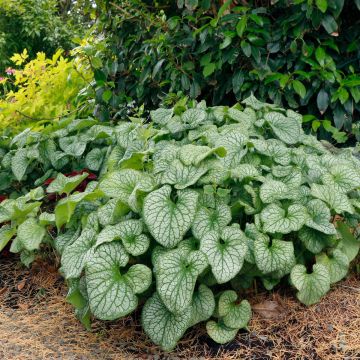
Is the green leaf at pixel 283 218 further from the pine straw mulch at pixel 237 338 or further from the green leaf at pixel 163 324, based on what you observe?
the green leaf at pixel 163 324

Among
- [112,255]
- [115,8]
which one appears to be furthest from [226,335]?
[115,8]

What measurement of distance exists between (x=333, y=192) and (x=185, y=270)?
2.64 ft

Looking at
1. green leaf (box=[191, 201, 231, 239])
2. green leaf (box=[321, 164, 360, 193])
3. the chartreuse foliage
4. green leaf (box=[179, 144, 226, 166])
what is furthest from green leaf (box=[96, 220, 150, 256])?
green leaf (box=[321, 164, 360, 193])

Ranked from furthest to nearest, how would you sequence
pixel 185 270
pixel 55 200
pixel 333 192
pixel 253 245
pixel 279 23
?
1. pixel 279 23
2. pixel 55 200
3. pixel 333 192
4. pixel 253 245
5. pixel 185 270

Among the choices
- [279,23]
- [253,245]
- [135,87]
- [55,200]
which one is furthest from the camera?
[135,87]

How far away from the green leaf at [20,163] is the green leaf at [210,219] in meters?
1.23

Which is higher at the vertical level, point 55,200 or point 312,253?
point 55,200

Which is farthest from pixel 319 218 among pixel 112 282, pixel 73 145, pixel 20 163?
pixel 20 163

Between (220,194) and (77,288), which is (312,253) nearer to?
(220,194)

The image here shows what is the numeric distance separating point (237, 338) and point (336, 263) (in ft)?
1.77

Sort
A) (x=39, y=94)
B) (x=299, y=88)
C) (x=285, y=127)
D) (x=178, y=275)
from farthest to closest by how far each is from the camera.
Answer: (x=39, y=94)
(x=299, y=88)
(x=285, y=127)
(x=178, y=275)

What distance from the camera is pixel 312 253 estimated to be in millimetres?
A: 2248

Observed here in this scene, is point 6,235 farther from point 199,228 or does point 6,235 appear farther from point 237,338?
point 237,338

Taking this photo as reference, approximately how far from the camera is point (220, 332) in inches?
78.5
